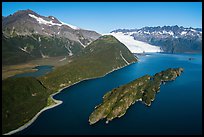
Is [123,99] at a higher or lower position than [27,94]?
lower

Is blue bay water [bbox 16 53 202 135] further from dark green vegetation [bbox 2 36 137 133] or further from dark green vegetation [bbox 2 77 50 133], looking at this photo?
dark green vegetation [bbox 2 36 137 133]

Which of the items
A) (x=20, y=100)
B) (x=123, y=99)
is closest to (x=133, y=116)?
(x=123, y=99)

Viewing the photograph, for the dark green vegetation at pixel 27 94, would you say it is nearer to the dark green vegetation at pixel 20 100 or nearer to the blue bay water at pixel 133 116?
the dark green vegetation at pixel 20 100

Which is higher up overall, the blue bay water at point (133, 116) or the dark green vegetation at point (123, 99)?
the dark green vegetation at point (123, 99)

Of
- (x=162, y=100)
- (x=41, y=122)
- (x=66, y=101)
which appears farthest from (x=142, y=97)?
(x=41, y=122)

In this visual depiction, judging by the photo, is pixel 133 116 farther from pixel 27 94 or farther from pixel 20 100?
pixel 27 94

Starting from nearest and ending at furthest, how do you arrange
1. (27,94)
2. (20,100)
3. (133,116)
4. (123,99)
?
(133,116) → (123,99) → (20,100) → (27,94)

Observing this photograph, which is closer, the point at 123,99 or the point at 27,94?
the point at 123,99

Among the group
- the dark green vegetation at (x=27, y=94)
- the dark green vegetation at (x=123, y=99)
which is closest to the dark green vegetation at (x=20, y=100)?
Result: the dark green vegetation at (x=27, y=94)
